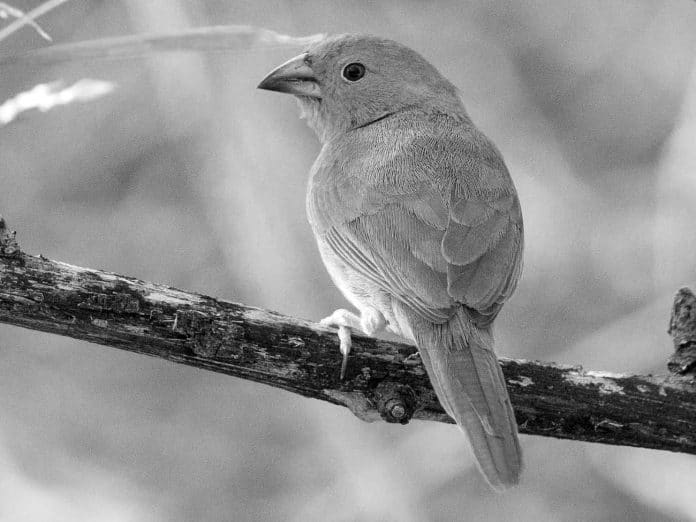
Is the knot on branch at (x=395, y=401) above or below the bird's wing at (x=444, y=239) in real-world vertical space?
below

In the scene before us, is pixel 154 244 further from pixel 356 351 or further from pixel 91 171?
pixel 356 351

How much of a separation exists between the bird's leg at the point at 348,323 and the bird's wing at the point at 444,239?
0.19m

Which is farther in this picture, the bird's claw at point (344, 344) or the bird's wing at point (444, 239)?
the bird's wing at point (444, 239)

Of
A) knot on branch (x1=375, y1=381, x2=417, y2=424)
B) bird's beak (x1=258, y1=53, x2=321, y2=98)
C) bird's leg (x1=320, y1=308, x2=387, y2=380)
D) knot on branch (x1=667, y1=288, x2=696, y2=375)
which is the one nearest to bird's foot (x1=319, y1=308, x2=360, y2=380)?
bird's leg (x1=320, y1=308, x2=387, y2=380)

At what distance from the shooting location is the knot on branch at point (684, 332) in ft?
12.7

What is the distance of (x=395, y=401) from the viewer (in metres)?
3.78

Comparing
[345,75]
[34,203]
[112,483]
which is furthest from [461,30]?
[112,483]

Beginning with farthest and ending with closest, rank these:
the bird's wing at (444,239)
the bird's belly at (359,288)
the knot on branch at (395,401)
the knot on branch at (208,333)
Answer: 1. the bird's belly at (359,288)
2. the bird's wing at (444,239)
3. the knot on branch at (395,401)
4. the knot on branch at (208,333)

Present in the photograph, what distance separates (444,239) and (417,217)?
0.62 ft

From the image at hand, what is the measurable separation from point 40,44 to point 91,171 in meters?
0.82

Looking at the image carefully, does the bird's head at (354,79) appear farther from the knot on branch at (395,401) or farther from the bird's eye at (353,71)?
the knot on branch at (395,401)

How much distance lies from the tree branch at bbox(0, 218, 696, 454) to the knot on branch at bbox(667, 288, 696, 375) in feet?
0.20

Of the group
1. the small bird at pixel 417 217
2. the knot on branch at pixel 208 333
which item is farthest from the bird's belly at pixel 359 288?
the knot on branch at pixel 208 333

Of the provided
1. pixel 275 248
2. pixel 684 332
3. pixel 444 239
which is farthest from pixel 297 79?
pixel 684 332
